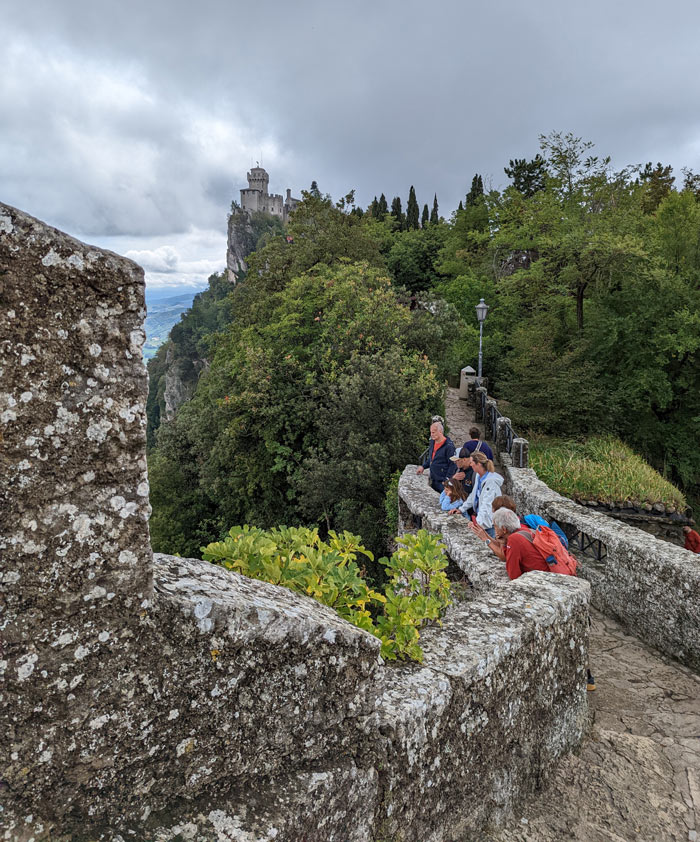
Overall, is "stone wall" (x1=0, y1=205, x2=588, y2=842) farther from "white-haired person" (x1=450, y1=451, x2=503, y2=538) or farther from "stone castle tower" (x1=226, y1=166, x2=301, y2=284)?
"stone castle tower" (x1=226, y1=166, x2=301, y2=284)

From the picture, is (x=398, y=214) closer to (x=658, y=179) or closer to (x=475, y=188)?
(x=475, y=188)

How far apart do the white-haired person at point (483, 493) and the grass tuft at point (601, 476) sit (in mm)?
4574

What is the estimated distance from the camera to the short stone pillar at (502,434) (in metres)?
14.1

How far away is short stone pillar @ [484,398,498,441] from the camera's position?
634 inches

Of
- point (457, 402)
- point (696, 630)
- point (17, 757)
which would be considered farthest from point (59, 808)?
point (457, 402)

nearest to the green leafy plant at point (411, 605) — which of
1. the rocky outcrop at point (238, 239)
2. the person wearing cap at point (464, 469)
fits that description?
the person wearing cap at point (464, 469)

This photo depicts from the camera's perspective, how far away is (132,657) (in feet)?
5.44

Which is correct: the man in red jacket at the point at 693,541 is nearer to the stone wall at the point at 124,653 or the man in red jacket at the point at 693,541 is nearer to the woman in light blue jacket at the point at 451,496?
the woman in light blue jacket at the point at 451,496

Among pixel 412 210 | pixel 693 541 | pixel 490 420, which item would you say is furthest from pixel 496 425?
pixel 412 210

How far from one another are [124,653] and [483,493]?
204 inches

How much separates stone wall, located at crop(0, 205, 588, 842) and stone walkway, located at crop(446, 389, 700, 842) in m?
1.38

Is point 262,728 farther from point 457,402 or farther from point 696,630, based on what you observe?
point 457,402

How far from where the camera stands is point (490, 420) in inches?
661

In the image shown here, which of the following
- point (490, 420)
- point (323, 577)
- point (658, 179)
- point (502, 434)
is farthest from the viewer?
point (658, 179)
